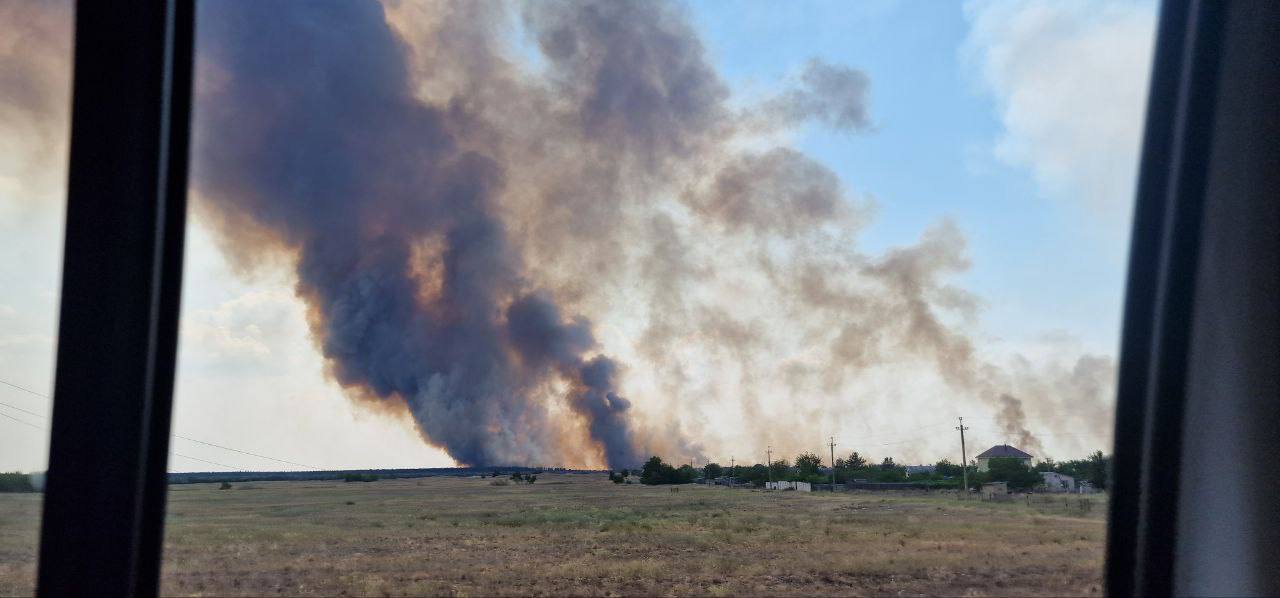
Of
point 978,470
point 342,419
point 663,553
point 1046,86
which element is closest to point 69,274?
point 342,419

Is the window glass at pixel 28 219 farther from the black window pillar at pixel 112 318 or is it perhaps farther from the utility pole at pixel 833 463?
the utility pole at pixel 833 463

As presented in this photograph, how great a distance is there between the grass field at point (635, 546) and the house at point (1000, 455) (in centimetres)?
18

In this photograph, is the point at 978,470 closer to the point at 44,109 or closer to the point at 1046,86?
the point at 1046,86

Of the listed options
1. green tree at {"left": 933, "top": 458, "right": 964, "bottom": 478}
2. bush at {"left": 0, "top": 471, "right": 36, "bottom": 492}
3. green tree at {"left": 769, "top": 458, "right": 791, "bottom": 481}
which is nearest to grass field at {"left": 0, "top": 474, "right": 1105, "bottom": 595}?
bush at {"left": 0, "top": 471, "right": 36, "bottom": 492}

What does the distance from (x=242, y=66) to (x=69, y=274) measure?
138cm

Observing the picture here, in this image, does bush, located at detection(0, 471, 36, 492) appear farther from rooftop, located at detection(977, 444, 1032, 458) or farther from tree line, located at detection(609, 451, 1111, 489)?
rooftop, located at detection(977, 444, 1032, 458)

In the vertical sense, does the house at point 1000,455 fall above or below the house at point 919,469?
above

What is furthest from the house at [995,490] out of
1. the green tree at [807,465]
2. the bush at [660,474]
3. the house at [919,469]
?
the bush at [660,474]

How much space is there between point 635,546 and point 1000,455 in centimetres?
185

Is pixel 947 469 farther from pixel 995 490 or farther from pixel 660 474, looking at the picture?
A: pixel 660 474

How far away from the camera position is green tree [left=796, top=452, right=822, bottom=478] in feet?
13.8

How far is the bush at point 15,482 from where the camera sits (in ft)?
4.53

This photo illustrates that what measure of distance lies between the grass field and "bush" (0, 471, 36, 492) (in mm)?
21

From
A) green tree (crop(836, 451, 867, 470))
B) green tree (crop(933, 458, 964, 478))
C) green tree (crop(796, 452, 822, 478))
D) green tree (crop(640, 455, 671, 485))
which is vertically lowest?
→ green tree (crop(640, 455, 671, 485))
